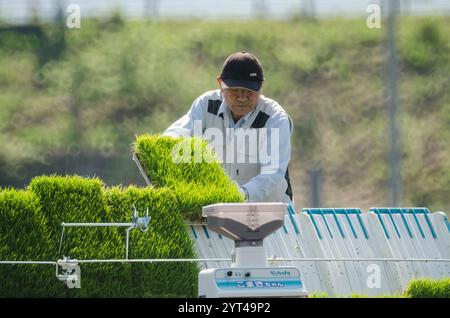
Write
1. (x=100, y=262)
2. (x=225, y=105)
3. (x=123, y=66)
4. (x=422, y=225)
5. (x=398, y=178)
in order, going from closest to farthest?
1. (x=100, y=262)
2. (x=422, y=225)
3. (x=225, y=105)
4. (x=398, y=178)
5. (x=123, y=66)

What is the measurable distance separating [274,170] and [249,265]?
235cm

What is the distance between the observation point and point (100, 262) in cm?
679

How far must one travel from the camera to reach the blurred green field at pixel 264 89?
21.2 m

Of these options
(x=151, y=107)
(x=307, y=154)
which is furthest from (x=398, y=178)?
(x=151, y=107)

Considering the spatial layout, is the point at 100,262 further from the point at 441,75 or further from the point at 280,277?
the point at 441,75

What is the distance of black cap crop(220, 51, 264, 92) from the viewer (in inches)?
328

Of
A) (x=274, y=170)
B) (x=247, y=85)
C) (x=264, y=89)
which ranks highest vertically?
(x=247, y=85)

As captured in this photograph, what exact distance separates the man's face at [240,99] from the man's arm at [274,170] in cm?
19

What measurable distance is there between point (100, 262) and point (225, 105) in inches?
84.0

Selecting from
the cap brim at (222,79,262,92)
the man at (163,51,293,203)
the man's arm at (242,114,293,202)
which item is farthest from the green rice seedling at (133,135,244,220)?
the cap brim at (222,79,262,92)

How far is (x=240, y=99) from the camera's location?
8.48 meters

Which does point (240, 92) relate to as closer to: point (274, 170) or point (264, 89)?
point (274, 170)

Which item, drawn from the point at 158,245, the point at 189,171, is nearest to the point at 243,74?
the point at 189,171

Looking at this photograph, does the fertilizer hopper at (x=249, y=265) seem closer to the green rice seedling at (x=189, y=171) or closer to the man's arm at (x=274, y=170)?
the green rice seedling at (x=189, y=171)
